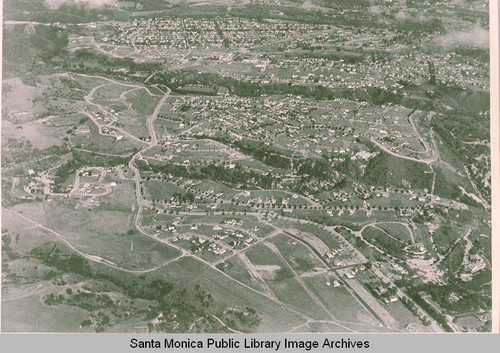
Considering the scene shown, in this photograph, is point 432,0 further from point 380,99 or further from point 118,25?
point 118,25

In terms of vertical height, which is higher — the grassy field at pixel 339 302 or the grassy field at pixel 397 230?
the grassy field at pixel 397 230

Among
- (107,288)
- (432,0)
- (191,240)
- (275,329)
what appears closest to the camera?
(275,329)

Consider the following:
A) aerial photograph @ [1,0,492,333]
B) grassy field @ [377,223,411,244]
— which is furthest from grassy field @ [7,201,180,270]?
grassy field @ [377,223,411,244]

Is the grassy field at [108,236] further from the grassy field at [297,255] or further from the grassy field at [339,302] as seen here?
the grassy field at [339,302]

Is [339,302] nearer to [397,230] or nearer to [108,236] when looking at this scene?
[397,230]

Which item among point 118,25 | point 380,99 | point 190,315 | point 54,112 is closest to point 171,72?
point 118,25

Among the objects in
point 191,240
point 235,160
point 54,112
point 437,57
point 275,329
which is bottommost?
point 275,329

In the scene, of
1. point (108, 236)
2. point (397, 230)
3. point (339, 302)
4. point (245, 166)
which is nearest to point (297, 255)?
point (339, 302)

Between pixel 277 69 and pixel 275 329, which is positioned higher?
pixel 277 69

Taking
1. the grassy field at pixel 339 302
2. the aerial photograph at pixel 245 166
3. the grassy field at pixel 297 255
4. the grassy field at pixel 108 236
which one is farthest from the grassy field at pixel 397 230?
the grassy field at pixel 108 236
